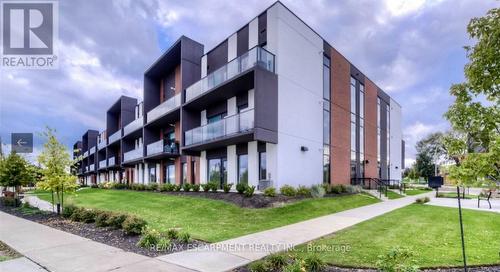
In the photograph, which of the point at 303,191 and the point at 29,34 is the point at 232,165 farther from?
the point at 29,34

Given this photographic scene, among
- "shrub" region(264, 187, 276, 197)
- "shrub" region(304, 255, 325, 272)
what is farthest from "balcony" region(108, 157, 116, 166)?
"shrub" region(304, 255, 325, 272)

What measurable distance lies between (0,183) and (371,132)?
3275cm

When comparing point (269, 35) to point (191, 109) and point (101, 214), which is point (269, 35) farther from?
point (101, 214)

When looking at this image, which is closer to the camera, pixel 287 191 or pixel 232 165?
pixel 287 191

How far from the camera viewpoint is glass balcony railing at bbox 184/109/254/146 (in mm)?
16453

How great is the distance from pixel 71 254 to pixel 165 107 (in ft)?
64.0

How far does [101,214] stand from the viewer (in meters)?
11.6

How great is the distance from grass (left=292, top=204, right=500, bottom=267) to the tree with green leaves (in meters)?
2.95

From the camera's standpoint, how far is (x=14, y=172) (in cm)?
2117

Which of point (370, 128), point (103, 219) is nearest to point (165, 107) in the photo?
point (103, 219)

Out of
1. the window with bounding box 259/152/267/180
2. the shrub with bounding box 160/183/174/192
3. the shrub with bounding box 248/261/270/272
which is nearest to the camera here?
the shrub with bounding box 248/261/270/272

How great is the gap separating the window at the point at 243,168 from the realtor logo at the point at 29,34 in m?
11.1

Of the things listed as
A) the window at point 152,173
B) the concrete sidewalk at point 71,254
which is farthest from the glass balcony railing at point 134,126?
the concrete sidewalk at point 71,254

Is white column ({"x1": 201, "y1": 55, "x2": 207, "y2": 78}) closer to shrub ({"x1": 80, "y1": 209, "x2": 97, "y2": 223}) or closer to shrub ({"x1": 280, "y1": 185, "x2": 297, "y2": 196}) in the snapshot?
shrub ({"x1": 280, "y1": 185, "x2": 297, "y2": 196})
